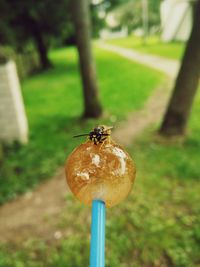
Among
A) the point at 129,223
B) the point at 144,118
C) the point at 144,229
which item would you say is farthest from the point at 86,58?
the point at 144,229

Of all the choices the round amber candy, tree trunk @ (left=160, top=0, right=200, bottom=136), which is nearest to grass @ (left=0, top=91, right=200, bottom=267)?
tree trunk @ (left=160, top=0, right=200, bottom=136)

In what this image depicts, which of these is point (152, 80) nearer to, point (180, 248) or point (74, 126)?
point (74, 126)

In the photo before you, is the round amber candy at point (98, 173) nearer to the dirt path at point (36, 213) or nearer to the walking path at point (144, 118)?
the dirt path at point (36, 213)

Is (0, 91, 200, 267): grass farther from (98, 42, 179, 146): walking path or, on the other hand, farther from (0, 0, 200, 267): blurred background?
(98, 42, 179, 146): walking path

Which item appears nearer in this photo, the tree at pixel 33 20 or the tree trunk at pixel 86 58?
the tree trunk at pixel 86 58

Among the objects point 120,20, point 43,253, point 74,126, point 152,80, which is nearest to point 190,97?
point 74,126

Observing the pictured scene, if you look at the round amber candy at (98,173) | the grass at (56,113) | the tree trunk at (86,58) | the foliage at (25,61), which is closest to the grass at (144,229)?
the grass at (56,113)
